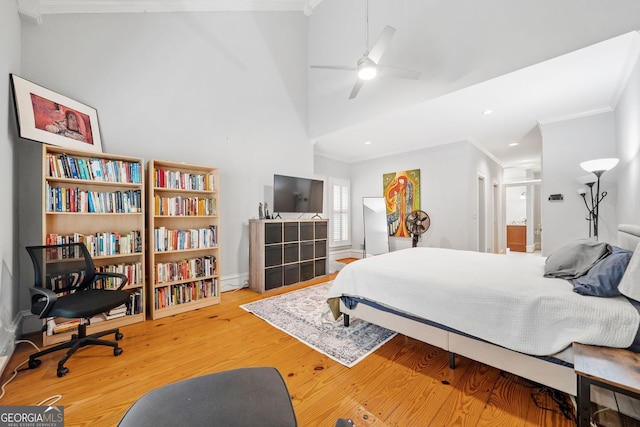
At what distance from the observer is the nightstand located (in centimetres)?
95

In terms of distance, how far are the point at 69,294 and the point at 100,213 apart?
76cm

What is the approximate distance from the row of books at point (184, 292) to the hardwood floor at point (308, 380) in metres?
0.42

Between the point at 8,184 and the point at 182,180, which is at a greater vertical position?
the point at 182,180

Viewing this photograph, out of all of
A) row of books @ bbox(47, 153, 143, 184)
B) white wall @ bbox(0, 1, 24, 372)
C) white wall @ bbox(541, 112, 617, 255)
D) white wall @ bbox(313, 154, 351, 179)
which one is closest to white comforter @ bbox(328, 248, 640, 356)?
white wall @ bbox(541, 112, 617, 255)

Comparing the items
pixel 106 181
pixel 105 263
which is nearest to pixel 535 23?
pixel 106 181

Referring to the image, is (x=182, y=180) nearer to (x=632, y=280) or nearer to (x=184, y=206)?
(x=184, y=206)

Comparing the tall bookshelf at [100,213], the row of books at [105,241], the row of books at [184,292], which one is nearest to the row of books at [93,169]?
the tall bookshelf at [100,213]

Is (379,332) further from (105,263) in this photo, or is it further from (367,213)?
(367,213)

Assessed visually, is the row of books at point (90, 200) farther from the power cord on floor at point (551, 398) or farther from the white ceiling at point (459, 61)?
the power cord on floor at point (551, 398)

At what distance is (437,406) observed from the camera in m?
1.45

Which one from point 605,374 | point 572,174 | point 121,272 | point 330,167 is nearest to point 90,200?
point 121,272

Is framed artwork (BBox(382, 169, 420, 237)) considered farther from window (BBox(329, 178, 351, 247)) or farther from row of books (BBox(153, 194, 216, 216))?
row of books (BBox(153, 194, 216, 216))

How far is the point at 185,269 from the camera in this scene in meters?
2.93

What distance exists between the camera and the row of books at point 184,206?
2.79 meters
